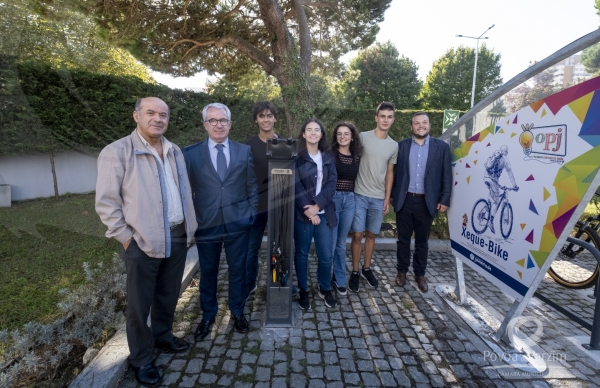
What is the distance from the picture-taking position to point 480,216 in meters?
2.81

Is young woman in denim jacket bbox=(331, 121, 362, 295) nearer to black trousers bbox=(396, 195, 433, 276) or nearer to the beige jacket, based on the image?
black trousers bbox=(396, 195, 433, 276)

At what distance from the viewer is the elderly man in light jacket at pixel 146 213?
6.16 feet

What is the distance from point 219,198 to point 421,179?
2.17 meters

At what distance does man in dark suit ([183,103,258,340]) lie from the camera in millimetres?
2475

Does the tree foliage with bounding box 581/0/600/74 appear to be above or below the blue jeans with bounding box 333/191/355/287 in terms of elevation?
above

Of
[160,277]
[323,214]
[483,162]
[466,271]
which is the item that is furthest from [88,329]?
[466,271]

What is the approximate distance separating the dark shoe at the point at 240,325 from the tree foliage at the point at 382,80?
2792 centimetres

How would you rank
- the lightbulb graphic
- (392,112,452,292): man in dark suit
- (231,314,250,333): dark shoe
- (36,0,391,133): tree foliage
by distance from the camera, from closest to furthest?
1. the lightbulb graphic
2. (231,314,250,333): dark shoe
3. (392,112,452,292): man in dark suit
4. (36,0,391,133): tree foliage

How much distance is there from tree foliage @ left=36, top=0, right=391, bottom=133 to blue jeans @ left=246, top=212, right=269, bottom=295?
572 cm

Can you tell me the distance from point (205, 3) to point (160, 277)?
27.3 feet

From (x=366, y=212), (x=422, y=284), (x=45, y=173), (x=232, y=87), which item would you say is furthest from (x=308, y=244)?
(x=232, y=87)

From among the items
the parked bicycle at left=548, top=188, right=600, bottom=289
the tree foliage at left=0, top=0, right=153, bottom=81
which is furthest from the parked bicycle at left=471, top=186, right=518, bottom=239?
the tree foliage at left=0, top=0, right=153, bottom=81

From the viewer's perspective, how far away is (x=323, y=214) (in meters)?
2.94

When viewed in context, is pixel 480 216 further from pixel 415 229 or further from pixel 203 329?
pixel 203 329
